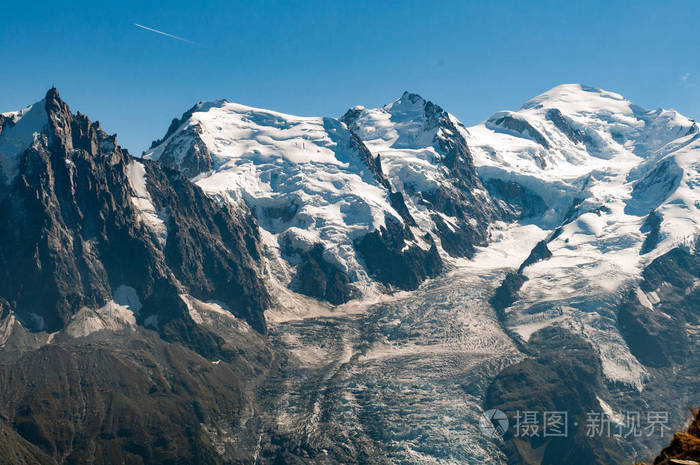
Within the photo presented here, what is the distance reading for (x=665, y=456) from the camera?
46344 millimetres

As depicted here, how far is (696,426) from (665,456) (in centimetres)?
288

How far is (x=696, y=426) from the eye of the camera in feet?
153
